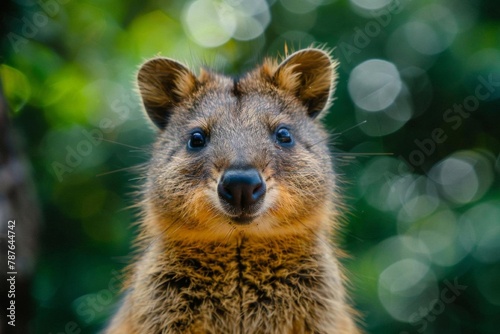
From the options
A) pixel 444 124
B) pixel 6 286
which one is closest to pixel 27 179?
pixel 6 286

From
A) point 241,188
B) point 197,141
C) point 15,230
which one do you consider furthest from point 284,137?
point 15,230

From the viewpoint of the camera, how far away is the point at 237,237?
629 cm

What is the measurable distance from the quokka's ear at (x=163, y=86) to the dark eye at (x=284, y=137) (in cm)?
133

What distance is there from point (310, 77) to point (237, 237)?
97.5 inches

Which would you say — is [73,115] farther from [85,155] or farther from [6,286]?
[6,286]

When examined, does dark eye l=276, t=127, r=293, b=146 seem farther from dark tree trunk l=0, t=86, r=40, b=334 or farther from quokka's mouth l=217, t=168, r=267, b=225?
dark tree trunk l=0, t=86, r=40, b=334

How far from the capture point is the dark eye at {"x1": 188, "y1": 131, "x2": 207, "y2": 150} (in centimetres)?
674

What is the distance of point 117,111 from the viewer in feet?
32.6

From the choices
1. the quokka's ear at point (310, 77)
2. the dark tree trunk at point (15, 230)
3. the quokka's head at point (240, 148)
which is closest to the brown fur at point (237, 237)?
the quokka's head at point (240, 148)

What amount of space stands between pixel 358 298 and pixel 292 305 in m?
3.30

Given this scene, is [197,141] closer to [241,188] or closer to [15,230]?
[241,188]

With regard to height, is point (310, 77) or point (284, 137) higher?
point (310, 77)

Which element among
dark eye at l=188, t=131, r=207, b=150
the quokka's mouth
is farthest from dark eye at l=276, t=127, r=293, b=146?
the quokka's mouth

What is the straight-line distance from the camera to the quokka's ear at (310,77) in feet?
24.5
